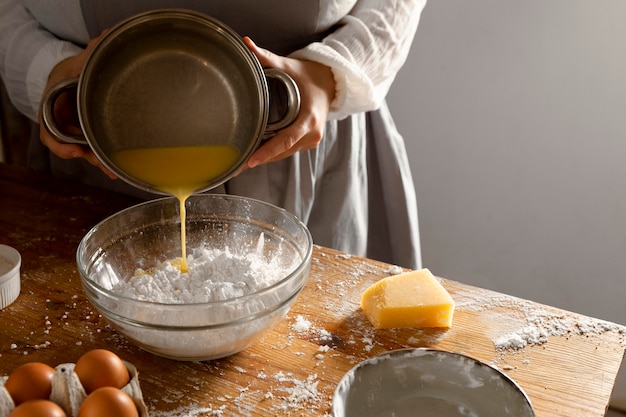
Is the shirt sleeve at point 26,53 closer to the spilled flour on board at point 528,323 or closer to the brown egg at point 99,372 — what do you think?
the brown egg at point 99,372

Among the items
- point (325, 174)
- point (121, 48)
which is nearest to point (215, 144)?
point (121, 48)

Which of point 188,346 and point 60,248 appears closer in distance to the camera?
point 188,346

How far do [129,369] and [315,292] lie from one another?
354 mm

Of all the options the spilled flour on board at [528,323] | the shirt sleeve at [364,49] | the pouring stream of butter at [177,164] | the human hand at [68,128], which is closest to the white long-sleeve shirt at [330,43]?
the shirt sleeve at [364,49]

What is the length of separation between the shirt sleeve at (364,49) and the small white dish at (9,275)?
1.79ft

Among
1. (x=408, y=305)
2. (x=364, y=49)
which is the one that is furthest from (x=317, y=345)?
(x=364, y=49)

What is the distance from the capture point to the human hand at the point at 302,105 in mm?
1045

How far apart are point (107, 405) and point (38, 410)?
0.07 metres

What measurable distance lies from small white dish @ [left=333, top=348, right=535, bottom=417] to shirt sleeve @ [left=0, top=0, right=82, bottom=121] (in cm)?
78

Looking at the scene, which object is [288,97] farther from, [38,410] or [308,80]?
[38,410]

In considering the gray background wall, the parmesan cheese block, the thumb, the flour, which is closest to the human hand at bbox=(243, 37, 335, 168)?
the thumb

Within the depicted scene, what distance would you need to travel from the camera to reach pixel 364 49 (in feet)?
4.07

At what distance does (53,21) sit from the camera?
1.27m

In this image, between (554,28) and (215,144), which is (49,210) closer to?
(215,144)
